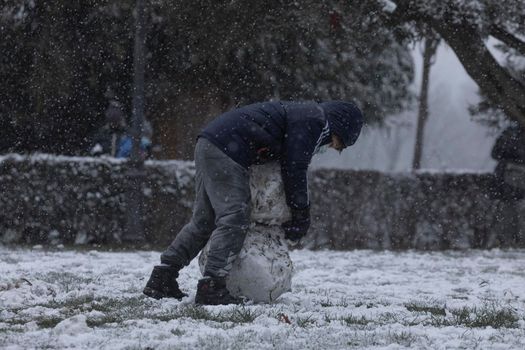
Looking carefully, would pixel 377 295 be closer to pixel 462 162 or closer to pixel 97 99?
pixel 97 99

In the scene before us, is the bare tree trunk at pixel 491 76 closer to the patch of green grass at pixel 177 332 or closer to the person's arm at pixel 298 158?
the person's arm at pixel 298 158

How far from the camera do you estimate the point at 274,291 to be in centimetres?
571

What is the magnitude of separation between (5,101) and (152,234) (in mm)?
4611

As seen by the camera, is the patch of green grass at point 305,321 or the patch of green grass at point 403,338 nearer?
the patch of green grass at point 403,338

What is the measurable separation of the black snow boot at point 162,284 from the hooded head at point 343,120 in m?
1.42

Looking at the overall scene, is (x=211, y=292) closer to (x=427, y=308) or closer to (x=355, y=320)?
(x=355, y=320)

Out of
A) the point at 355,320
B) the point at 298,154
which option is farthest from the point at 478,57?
the point at 355,320

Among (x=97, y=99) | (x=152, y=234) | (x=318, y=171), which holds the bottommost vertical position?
(x=152, y=234)

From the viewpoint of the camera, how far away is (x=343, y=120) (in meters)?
5.71

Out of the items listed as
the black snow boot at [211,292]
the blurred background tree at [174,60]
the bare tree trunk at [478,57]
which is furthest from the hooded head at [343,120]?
the bare tree trunk at [478,57]

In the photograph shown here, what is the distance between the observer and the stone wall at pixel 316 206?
12180 millimetres

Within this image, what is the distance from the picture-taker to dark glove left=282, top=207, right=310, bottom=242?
5.64 meters

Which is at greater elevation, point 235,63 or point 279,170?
point 235,63

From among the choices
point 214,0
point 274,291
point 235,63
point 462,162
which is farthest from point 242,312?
point 462,162
